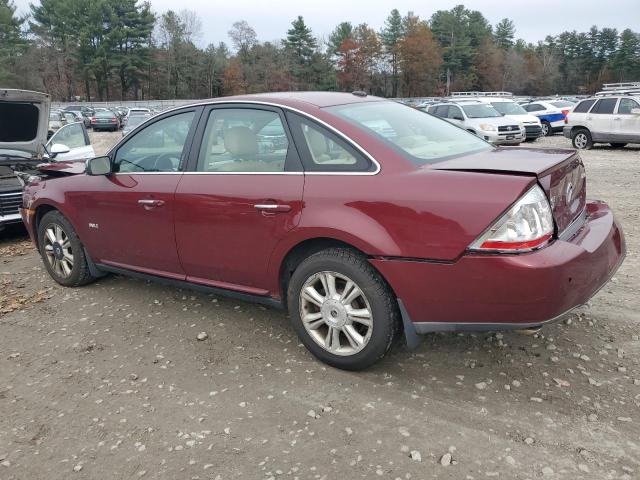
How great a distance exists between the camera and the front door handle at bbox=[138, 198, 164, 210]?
4070mm

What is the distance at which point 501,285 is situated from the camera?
2.74 metres

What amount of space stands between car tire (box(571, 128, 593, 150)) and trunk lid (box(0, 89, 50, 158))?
14.9 meters

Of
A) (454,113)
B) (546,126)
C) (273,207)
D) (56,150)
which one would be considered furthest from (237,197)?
(546,126)

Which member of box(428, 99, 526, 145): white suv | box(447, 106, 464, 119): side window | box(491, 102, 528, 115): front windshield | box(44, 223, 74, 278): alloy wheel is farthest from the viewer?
box(491, 102, 528, 115): front windshield

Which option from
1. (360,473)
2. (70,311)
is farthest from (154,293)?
(360,473)

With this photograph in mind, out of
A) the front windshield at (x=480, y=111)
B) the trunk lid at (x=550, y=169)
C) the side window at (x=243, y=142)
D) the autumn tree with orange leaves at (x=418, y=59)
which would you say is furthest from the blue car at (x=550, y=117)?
the autumn tree with orange leaves at (x=418, y=59)

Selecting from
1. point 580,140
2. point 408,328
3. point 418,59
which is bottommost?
point 580,140

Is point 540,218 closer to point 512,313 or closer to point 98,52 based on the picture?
point 512,313

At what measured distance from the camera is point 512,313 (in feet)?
9.18

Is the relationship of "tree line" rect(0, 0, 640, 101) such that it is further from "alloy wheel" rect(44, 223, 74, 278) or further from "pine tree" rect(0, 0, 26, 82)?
"alloy wheel" rect(44, 223, 74, 278)

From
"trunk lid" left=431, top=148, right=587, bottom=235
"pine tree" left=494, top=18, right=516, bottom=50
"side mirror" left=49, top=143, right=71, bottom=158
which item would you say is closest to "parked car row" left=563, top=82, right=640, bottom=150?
"trunk lid" left=431, top=148, right=587, bottom=235

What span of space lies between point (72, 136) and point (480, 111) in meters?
13.3

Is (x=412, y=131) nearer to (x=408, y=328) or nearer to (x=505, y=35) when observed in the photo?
(x=408, y=328)

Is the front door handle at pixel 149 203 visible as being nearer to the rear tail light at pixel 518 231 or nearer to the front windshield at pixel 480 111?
the rear tail light at pixel 518 231
